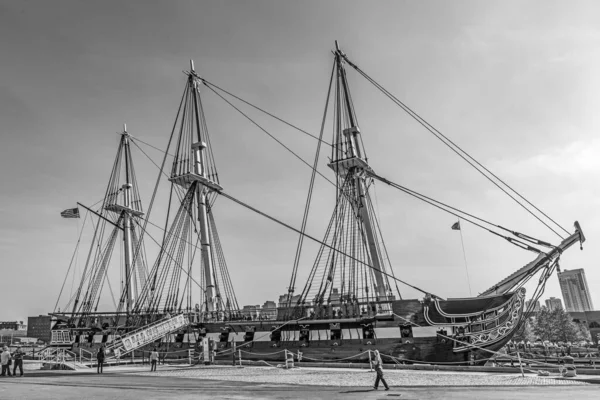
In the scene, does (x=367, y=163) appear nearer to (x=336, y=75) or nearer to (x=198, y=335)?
(x=336, y=75)

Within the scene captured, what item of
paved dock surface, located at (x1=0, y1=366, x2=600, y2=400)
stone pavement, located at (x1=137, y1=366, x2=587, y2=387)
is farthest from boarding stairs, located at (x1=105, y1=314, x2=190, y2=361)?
paved dock surface, located at (x1=0, y1=366, x2=600, y2=400)

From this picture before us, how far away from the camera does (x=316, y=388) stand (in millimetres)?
14828

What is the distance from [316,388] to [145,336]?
1886 cm

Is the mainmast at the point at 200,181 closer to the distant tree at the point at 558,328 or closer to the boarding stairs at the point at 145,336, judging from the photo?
the boarding stairs at the point at 145,336

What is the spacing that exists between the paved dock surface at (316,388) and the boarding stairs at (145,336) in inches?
428

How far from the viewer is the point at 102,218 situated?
52.5m

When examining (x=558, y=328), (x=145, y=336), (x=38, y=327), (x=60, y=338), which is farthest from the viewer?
(x=38, y=327)

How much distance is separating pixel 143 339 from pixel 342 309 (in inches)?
547

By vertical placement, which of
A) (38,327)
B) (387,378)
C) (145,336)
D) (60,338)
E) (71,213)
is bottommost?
(387,378)

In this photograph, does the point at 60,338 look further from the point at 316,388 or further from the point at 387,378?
the point at 387,378

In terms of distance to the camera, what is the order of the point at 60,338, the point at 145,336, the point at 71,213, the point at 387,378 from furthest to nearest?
the point at 71,213, the point at 60,338, the point at 145,336, the point at 387,378

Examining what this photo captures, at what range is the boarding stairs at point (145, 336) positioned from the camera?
92.9 feet

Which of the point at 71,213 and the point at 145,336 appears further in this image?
the point at 71,213

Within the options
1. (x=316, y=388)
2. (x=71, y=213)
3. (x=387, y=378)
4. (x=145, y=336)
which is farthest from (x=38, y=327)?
(x=316, y=388)
